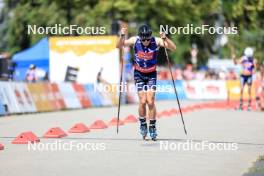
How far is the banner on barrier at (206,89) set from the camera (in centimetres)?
4162

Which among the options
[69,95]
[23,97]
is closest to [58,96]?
[69,95]

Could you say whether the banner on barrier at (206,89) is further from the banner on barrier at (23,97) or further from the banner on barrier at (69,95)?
the banner on barrier at (23,97)

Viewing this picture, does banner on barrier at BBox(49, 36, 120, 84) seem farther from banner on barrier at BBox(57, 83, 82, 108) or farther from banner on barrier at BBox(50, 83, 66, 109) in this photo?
banner on barrier at BBox(50, 83, 66, 109)

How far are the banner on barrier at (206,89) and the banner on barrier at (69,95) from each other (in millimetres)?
14553

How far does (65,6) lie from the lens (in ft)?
171

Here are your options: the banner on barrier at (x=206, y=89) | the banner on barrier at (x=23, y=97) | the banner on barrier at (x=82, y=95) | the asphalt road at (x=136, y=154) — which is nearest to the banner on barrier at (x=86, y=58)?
the banner on barrier at (x=82, y=95)

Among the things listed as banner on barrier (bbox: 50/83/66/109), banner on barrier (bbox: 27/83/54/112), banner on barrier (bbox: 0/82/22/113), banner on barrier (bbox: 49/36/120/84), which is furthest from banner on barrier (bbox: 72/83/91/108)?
banner on barrier (bbox: 0/82/22/113)

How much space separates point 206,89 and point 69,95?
15.5 m

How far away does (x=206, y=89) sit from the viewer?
42031mm

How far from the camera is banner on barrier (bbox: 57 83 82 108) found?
90.7 feet

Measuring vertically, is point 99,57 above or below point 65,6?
below

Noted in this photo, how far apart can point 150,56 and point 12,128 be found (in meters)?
5.13

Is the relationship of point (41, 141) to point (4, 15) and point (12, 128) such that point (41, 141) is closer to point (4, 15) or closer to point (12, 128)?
point (12, 128)

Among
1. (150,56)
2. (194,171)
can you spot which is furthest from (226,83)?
(194,171)
